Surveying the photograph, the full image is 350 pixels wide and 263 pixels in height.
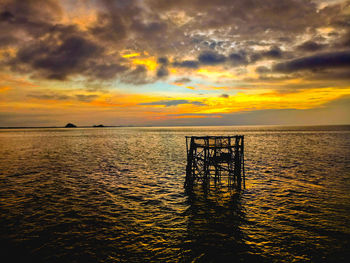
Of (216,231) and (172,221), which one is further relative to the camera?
(172,221)

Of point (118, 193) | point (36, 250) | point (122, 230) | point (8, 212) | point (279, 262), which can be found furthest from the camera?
point (118, 193)

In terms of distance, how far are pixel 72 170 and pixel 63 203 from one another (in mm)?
14523

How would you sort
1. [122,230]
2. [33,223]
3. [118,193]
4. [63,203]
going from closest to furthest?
1. [122,230]
2. [33,223]
3. [63,203]
4. [118,193]

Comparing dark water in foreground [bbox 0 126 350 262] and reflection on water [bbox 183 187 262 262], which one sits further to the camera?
dark water in foreground [bbox 0 126 350 262]

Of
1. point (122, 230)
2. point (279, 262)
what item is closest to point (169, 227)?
point (122, 230)

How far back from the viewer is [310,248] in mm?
10195

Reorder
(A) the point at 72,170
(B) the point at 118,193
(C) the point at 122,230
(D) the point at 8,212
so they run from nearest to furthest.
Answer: (C) the point at 122,230 < (D) the point at 8,212 < (B) the point at 118,193 < (A) the point at 72,170

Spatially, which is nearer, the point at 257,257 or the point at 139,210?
the point at 257,257

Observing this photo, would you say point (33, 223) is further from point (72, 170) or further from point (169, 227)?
point (72, 170)

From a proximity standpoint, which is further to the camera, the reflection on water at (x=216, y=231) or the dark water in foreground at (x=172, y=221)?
the dark water in foreground at (x=172, y=221)

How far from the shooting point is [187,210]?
15070mm

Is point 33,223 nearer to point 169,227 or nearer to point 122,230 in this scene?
point 122,230

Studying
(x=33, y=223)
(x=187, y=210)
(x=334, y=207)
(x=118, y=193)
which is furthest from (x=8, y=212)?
(x=334, y=207)

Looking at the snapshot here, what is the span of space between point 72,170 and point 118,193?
46.7ft
